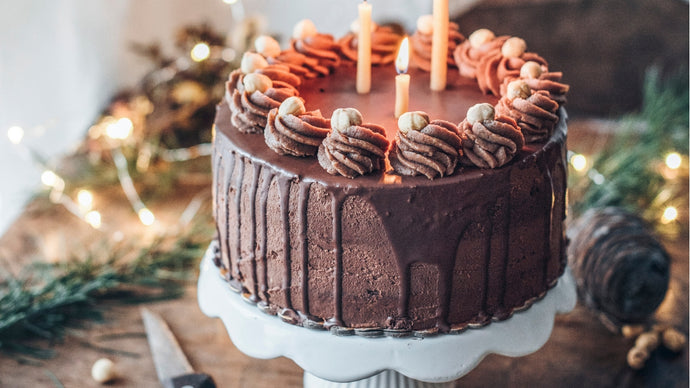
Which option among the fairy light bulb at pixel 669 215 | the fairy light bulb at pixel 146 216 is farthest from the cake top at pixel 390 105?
the fairy light bulb at pixel 669 215

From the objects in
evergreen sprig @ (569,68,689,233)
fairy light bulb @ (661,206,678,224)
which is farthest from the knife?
fairy light bulb @ (661,206,678,224)

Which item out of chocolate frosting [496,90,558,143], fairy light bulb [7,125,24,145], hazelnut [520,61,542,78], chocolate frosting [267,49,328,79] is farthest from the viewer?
fairy light bulb [7,125,24,145]

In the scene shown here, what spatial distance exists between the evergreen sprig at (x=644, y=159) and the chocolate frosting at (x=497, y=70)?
87 centimetres

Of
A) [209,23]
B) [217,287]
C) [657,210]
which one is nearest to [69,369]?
[217,287]

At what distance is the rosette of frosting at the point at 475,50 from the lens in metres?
1.86

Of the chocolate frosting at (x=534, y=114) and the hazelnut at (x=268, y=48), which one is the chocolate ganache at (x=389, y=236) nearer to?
the chocolate frosting at (x=534, y=114)

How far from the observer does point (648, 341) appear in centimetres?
208

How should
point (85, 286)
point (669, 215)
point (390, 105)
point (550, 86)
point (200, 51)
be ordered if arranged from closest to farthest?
point (550, 86) < point (390, 105) < point (85, 286) < point (669, 215) < point (200, 51)

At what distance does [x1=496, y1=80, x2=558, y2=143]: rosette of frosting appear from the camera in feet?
5.11

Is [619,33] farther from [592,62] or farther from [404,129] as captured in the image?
[404,129]

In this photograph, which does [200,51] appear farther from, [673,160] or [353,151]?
[673,160]

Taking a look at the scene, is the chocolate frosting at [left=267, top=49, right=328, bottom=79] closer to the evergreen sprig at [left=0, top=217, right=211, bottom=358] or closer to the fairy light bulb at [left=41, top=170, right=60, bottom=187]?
the evergreen sprig at [left=0, top=217, right=211, bottom=358]

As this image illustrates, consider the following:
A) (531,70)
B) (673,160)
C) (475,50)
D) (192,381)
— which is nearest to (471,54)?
(475,50)

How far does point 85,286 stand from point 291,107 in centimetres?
106
